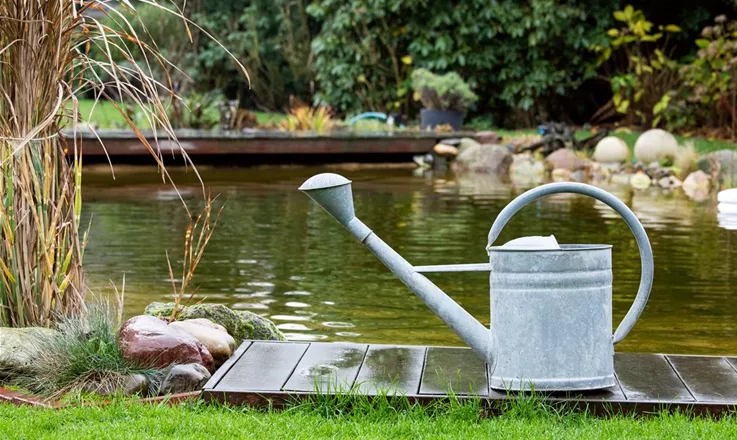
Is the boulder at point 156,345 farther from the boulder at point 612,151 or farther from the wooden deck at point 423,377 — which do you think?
the boulder at point 612,151

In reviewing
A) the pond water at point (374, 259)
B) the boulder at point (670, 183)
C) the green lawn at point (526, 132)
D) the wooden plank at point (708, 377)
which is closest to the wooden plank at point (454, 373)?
the wooden plank at point (708, 377)

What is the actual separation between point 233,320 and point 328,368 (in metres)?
0.94

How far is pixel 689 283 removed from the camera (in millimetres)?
6496

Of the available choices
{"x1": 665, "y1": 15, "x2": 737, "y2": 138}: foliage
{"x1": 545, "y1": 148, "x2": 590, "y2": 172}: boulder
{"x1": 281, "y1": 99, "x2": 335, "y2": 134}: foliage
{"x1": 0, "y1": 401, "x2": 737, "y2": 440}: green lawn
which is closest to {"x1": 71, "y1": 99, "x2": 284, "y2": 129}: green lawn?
{"x1": 281, "y1": 99, "x2": 335, "y2": 134}: foliage

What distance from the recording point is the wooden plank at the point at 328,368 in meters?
3.29

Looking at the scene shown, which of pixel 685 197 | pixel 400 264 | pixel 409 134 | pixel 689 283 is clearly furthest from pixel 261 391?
pixel 409 134

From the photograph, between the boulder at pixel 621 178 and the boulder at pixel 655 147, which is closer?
the boulder at pixel 621 178

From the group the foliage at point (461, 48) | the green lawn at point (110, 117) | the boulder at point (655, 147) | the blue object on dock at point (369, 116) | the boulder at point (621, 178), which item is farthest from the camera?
the foliage at point (461, 48)

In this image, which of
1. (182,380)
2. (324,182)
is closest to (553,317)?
(324,182)

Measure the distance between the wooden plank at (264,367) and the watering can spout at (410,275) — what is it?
0.49 m

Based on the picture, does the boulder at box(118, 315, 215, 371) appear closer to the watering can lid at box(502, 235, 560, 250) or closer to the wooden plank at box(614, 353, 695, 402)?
the watering can lid at box(502, 235, 560, 250)

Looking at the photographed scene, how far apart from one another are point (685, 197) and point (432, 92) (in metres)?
7.05

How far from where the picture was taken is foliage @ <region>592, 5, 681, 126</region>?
18031mm

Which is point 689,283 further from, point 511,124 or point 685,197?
point 511,124
